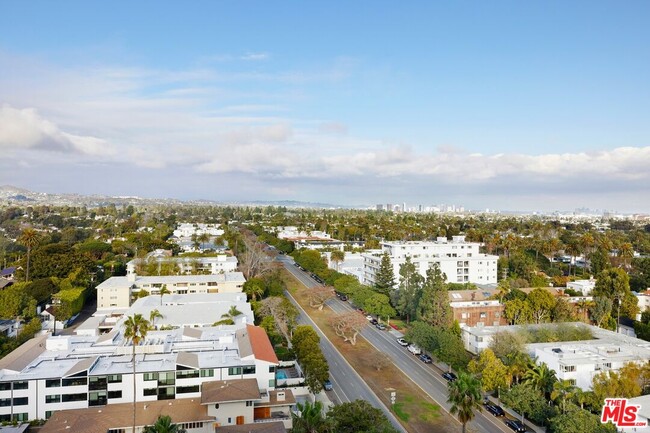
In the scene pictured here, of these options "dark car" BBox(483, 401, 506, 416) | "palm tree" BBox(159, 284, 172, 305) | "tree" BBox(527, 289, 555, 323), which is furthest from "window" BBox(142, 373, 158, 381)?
"tree" BBox(527, 289, 555, 323)

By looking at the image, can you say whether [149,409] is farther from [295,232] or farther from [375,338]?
[295,232]

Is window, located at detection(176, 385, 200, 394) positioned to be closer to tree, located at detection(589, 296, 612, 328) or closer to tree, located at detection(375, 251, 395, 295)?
tree, located at detection(375, 251, 395, 295)

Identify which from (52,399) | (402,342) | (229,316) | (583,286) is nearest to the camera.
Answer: (52,399)

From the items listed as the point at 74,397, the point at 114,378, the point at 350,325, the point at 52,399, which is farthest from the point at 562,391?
the point at 52,399

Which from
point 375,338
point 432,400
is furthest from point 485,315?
point 432,400

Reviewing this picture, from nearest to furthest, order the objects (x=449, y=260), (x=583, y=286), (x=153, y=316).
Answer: (x=153, y=316)
(x=583, y=286)
(x=449, y=260)

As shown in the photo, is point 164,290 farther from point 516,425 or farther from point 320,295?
point 516,425
